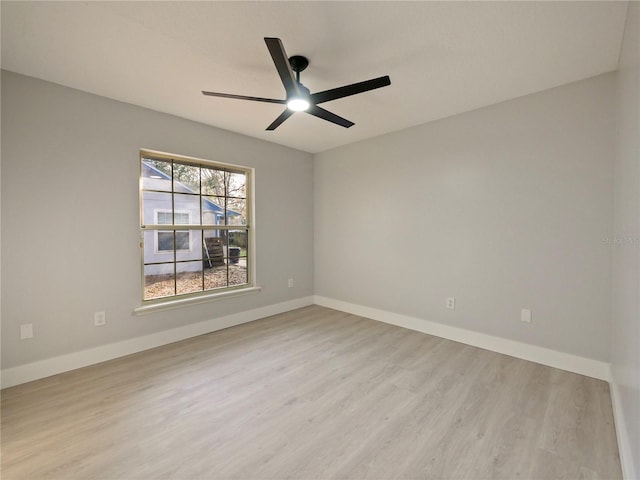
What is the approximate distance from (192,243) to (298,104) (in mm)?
2130

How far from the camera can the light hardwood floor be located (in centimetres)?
147

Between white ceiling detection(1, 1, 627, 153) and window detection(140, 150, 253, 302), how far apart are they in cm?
77

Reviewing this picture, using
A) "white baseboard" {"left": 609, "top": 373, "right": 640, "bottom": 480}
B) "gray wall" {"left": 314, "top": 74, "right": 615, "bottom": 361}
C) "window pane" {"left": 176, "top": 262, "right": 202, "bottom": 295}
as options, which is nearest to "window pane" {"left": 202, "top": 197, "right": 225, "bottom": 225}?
"window pane" {"left": 176, "top": 262, "right": 202, "bottom": 295}

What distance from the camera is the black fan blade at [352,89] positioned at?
171 cm

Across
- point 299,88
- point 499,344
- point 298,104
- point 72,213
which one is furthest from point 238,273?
point 499,344

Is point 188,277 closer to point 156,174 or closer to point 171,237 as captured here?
point 171,237

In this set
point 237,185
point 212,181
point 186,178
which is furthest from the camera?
point 237,185

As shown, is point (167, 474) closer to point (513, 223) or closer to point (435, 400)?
point (435, 400)

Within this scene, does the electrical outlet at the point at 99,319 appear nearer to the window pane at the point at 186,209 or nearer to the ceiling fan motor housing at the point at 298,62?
the window pane at the point at 186,209

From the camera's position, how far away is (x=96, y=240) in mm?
2598

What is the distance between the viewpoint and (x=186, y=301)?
3141 mm

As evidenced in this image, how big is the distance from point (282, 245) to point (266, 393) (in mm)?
2335

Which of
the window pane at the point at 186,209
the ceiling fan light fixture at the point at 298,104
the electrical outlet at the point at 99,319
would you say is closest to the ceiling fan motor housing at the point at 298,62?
the ceiling fan light fixture at the point at 298,104

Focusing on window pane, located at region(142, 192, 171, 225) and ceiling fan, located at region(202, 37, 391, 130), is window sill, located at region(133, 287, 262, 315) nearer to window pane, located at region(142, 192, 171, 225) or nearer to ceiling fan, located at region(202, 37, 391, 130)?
window pane, located at region(142, 192, 171, 225)
